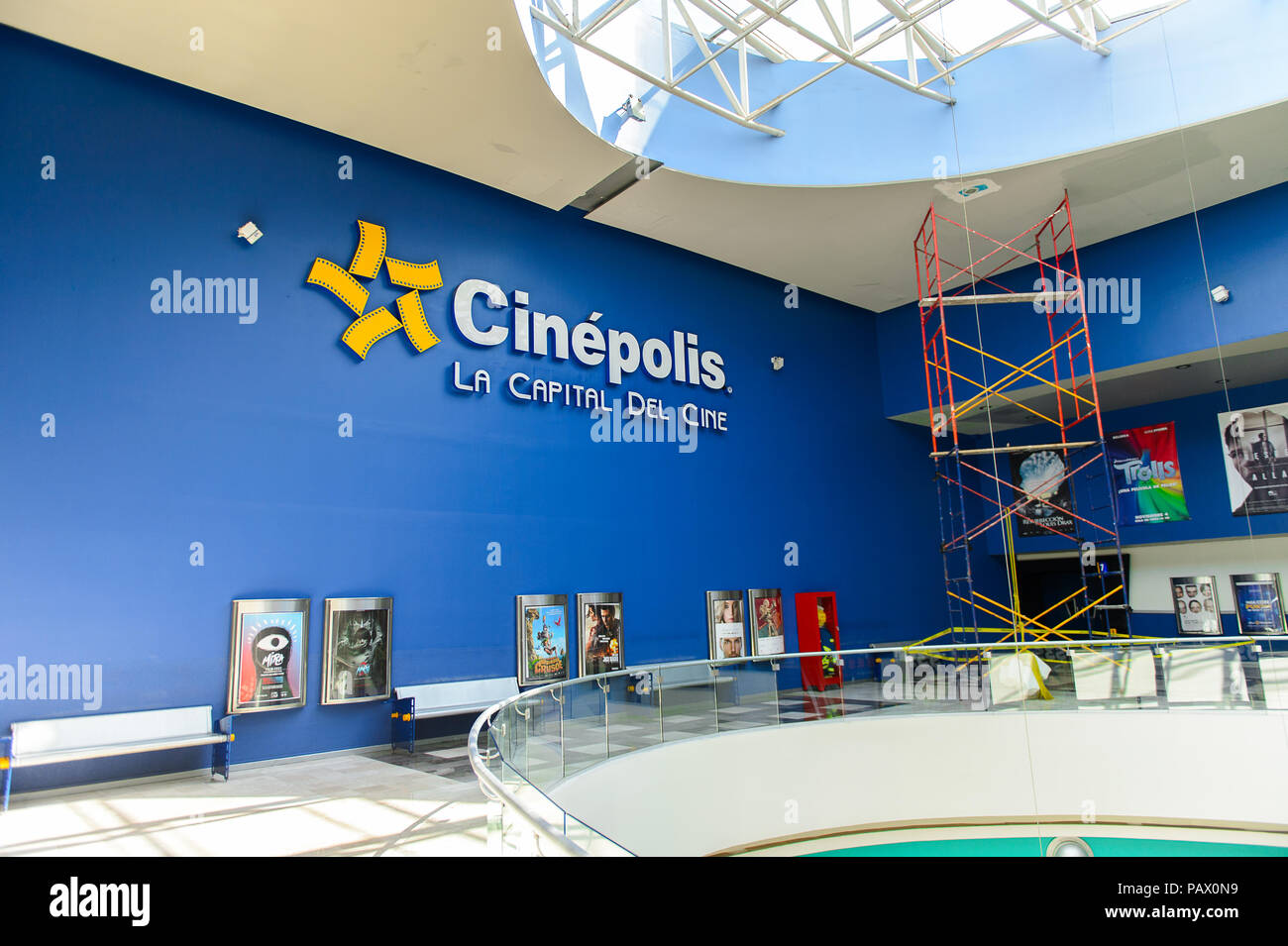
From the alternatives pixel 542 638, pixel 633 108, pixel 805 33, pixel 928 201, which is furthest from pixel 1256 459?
pixel 542 638

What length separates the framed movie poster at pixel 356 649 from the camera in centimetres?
810

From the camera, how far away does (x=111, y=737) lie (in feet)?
22.0

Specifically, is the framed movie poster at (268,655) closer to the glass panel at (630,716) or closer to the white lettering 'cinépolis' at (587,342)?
the glass panel at (630,716)

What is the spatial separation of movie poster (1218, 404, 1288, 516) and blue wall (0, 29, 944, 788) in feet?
27.7

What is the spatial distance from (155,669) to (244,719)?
92cm

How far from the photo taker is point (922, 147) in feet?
35.2

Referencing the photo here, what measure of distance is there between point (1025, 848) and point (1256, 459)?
8497 mm

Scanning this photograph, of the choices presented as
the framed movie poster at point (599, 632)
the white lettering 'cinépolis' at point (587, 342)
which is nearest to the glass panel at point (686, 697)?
the framed movie poster at point (599, 632)

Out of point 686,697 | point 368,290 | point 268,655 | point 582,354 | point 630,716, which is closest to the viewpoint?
point 630,716

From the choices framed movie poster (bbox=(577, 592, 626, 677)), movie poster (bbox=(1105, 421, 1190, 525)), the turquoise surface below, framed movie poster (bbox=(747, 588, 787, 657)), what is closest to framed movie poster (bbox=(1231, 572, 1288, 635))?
movie poster (bbox=(1105, 421, 1190, 525))

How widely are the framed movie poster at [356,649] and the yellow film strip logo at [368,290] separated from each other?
2.74 m

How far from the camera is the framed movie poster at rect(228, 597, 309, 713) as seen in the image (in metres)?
7.53

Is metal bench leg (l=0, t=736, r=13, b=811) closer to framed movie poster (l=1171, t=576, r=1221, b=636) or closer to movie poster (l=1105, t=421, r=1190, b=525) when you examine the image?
movie poster (l=1105, t=421, r=1190, b=525)

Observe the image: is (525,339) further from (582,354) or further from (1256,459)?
(1256,459)
